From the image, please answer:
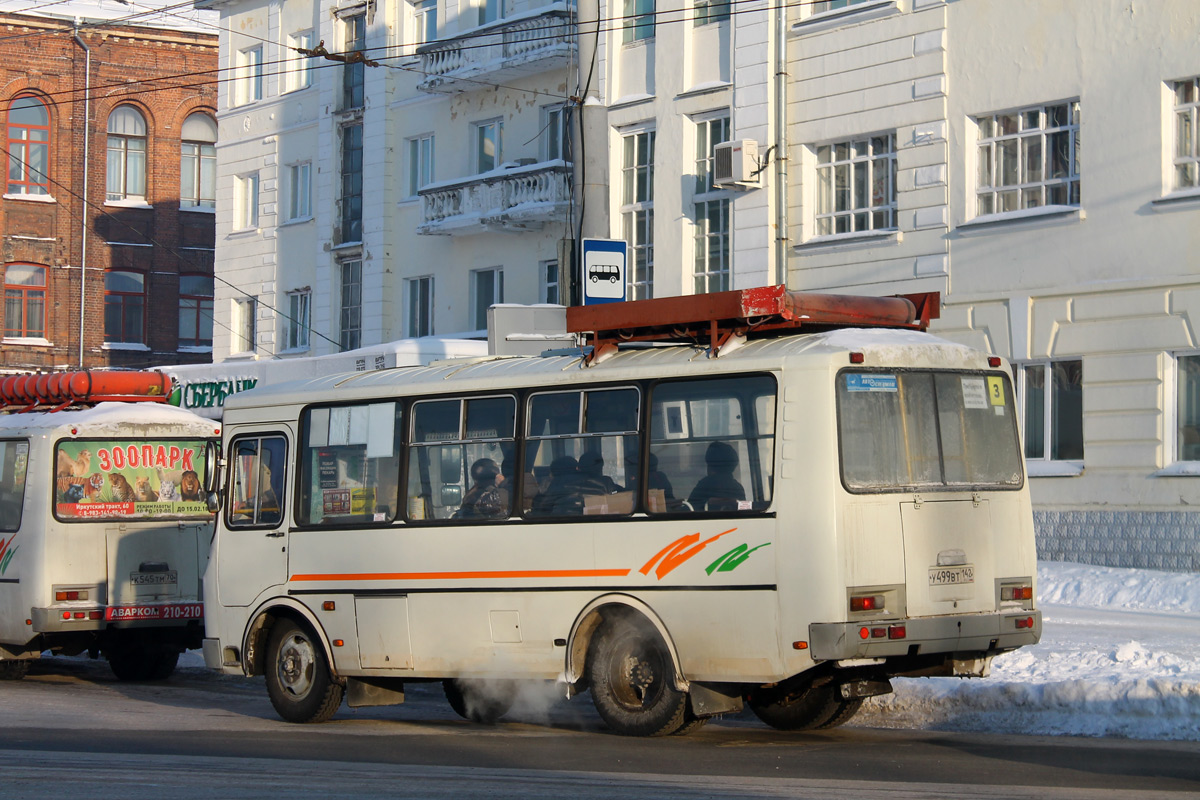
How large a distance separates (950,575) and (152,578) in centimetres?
849

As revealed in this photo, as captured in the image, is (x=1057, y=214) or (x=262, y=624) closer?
(x=262, y=624)

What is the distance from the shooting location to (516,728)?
12.2m

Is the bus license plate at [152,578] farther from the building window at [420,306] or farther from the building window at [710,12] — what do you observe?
the building window at [420,306]

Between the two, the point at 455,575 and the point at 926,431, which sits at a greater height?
the point at 926,431

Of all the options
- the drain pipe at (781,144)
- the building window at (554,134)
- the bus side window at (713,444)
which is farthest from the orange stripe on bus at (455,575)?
the building window at (554,134)

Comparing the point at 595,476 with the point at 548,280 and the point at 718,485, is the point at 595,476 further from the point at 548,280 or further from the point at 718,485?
the point at 548,280

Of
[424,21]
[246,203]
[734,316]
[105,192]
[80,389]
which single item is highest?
[424,21]

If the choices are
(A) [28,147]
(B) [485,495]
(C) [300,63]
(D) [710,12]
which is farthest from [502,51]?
(A) [28,147]

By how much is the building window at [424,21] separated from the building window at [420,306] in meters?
4.86

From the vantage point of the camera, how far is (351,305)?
36719 millimetres

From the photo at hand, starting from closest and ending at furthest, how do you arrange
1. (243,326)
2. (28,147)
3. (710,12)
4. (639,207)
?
(710,12), (639,207), (243,326), (28,147)

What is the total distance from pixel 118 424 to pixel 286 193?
23569 mm

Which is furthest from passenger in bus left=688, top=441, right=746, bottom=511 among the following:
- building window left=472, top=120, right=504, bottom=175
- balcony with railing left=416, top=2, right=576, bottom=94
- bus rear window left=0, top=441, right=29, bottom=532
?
building window left=472, top=120, right=504, bottom=175

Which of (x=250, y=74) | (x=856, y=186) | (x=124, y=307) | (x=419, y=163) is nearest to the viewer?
(x=856, y=186)
